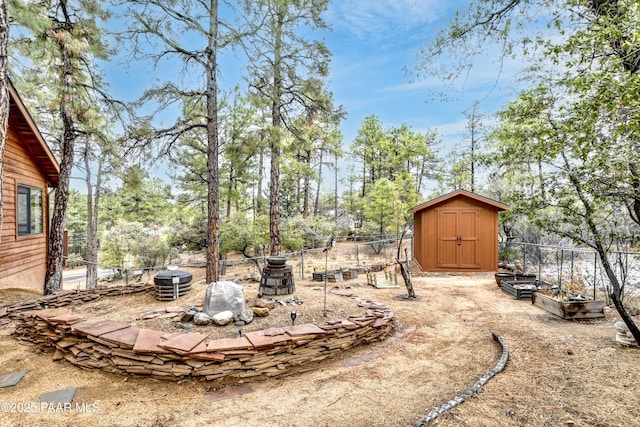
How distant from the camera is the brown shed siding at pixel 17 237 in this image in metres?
5.89

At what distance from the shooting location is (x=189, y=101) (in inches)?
292

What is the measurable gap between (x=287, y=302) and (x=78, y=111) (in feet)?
20.8

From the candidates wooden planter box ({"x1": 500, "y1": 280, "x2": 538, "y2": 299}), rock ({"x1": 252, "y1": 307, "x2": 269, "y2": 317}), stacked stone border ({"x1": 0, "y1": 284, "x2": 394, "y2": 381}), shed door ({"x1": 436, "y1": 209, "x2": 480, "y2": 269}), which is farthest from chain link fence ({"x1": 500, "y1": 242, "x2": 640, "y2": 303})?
rock ({"x1": 252, "y1": 307, "x2": 269, "y2": 317})

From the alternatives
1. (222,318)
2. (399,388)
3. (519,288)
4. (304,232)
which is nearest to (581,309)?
(519,288)

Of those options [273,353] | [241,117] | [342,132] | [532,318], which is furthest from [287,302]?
[342,132]

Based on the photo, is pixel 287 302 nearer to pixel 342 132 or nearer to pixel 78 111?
pixel 78 111

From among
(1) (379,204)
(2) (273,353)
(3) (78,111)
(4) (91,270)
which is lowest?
(4) (91,270)

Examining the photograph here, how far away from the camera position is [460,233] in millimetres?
9445

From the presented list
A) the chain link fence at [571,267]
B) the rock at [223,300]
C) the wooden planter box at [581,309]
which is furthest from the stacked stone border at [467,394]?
the chain link fence at [571,267]

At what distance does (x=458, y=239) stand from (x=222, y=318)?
7.91m

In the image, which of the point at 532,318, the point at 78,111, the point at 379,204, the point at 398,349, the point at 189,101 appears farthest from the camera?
the point at 379,204

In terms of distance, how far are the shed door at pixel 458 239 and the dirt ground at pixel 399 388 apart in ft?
16.3

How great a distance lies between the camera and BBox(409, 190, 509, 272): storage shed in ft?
30.6

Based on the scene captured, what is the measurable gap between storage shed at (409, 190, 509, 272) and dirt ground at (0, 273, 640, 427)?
196 inches
